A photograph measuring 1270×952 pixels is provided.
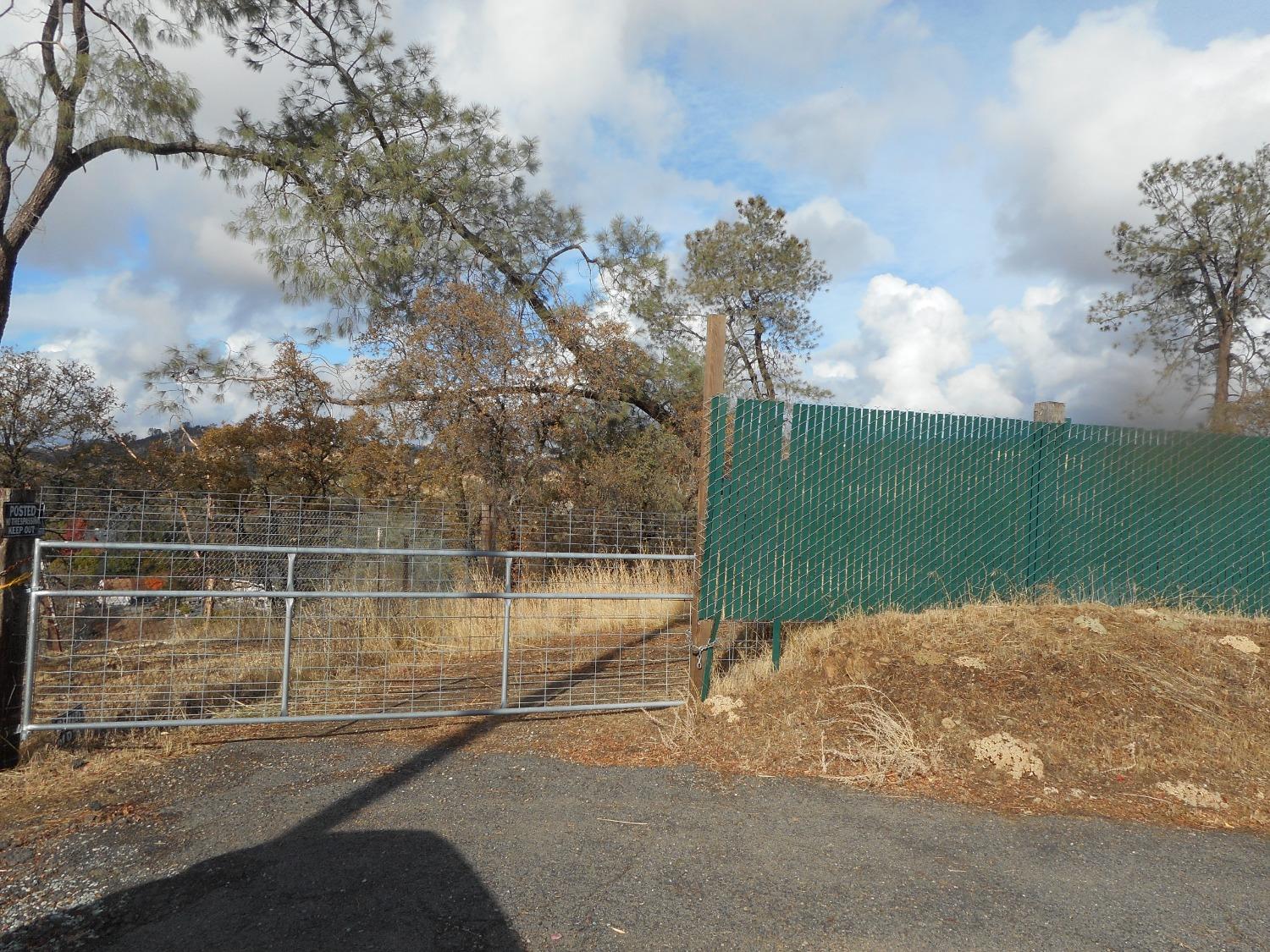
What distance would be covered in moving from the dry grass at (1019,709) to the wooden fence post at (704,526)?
23cm

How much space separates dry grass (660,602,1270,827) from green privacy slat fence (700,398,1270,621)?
1.30ft

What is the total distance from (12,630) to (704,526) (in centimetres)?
480

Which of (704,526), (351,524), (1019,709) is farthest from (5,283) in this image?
(1019,709)

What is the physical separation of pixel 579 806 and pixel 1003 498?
15.3ft

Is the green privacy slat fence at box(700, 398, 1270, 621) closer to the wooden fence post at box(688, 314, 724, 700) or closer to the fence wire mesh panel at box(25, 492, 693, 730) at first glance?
the wooden fence post at box(688, 314, 724, 700)

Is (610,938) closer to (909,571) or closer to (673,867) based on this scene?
(673,867)

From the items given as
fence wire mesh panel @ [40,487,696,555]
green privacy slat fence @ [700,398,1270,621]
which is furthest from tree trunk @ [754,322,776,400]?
green privacy slat fence @ [700,398,1270,621]

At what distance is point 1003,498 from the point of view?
25.5ft

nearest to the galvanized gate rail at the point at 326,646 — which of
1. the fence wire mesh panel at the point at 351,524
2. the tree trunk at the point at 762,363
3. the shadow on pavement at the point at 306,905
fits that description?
the fence wire mesh panel at the point at 351,524

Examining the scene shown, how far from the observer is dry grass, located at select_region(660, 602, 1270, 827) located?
5.62 metres

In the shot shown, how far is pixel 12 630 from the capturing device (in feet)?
19.0

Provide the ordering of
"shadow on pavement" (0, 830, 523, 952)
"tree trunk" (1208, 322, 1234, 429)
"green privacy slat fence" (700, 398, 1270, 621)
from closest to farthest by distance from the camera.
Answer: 1. "shadow on pavement" (0, 830, 523, 952)
2. "green privacy slat fence" (700, 398, 1270, 621)
3. "tree trunk" (1208, 322, 1234, 429)

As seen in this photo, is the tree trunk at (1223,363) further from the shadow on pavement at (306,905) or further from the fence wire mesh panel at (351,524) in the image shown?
the shadow on pavement at (306,905)

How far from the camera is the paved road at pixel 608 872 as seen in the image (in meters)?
3.72
